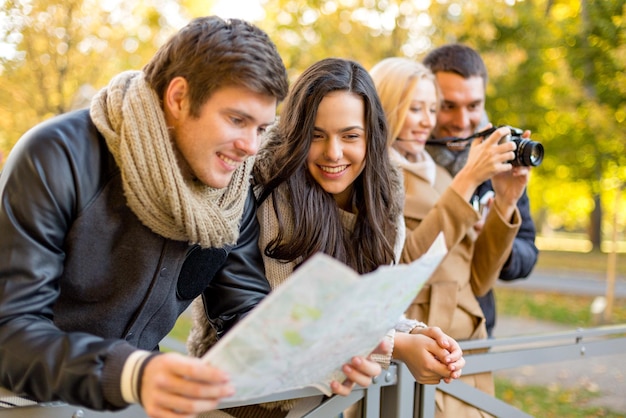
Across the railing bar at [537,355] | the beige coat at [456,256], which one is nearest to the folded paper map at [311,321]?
the railing bar at [537,355]

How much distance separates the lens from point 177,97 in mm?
1822

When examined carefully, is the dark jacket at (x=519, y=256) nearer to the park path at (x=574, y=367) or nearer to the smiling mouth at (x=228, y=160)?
the park path at (x=574, y=367)

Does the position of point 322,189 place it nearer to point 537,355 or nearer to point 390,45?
point 537,355

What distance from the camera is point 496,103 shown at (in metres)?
12.3

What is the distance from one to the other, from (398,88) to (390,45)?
23.0ft

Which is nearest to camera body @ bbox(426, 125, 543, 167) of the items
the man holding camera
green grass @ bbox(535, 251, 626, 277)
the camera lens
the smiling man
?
the camera lens

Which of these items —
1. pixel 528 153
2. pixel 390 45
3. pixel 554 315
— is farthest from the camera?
pixel 554 315

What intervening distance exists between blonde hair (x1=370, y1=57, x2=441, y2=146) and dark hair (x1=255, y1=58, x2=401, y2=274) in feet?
2.01

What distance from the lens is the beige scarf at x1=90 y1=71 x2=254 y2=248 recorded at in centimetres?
177

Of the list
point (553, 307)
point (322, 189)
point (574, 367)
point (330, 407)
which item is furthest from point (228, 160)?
point (553, 307)

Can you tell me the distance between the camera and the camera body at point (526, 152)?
3197 millimetres

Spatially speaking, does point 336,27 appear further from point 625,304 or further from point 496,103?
point 625,304

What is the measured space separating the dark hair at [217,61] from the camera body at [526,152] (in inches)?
66.0

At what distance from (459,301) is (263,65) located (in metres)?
1.76
